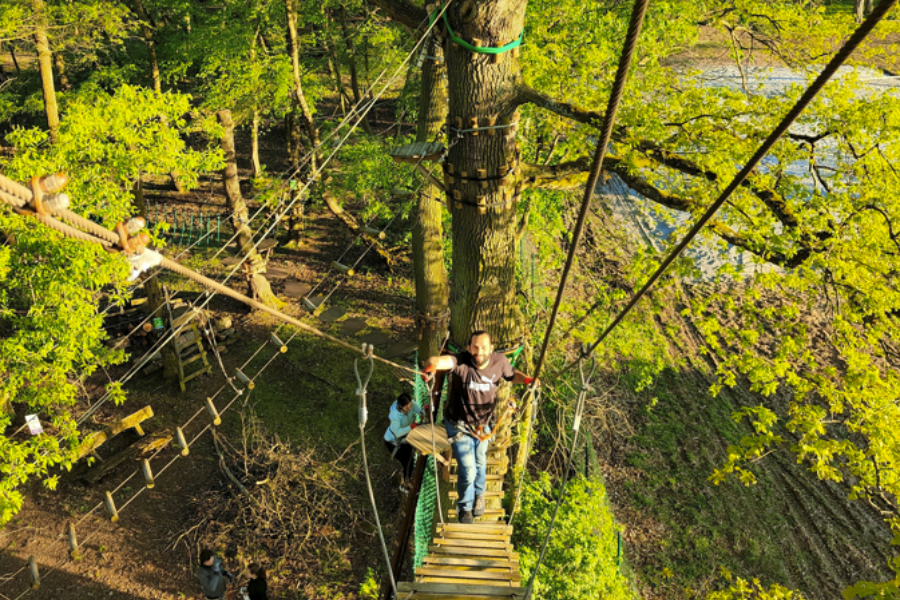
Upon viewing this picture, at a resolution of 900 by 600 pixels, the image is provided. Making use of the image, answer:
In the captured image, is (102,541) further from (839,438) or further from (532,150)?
(839,438)

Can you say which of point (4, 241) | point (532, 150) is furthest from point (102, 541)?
point (532, 150)

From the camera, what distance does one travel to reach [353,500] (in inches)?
342

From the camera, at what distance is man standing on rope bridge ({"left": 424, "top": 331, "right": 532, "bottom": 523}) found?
4410 millimetres

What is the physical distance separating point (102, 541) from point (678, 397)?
1033 cm

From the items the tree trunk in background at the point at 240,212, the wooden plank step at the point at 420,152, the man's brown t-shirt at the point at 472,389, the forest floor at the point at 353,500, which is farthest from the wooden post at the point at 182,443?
the tree trunk in background at the point at 240,212

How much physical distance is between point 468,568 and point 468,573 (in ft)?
0.26

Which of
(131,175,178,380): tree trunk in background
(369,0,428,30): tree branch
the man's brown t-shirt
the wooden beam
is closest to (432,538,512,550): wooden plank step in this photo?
the man's brown t-shirt

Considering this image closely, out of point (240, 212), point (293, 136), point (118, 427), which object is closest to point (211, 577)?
point (118, 427)

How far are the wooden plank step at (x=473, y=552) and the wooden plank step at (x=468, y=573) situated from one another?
0.11 metres

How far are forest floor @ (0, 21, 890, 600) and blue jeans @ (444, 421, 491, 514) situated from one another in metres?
3.44

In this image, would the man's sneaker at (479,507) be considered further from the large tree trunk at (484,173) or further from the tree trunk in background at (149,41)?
the tree trunk in background at (149,41)

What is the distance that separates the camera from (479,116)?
4305 mm

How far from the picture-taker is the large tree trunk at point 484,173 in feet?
13.4

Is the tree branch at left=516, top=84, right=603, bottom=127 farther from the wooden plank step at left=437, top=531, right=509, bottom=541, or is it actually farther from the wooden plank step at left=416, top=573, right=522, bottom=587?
the wooden plank step at left=416, top=573, right=522, bottom=587
